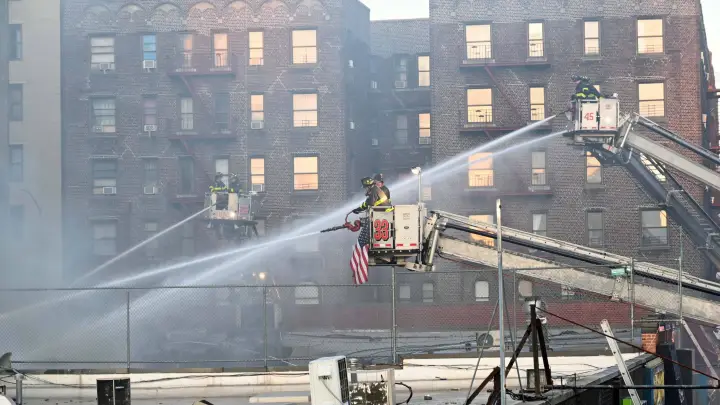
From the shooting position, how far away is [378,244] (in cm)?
2362

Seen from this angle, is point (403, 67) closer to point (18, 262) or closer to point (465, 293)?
point (465, 293)

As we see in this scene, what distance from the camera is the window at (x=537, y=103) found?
2133 inches

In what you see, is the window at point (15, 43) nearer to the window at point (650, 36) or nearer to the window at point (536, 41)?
the window at point (536, 41)

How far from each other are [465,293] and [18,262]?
74.4 feet

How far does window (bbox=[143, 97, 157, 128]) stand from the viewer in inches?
2263

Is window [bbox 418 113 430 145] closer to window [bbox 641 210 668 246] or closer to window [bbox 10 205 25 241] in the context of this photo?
window [bbox 641 210 668 246]

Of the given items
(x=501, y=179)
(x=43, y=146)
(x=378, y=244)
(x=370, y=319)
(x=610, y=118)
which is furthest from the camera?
(x=43, y=146)

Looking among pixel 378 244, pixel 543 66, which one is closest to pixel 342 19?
pixel 543 66

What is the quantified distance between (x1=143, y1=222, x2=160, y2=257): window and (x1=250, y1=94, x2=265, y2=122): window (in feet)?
24.5

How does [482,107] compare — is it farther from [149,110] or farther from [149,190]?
[149,190]

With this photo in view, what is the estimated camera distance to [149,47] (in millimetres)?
57656

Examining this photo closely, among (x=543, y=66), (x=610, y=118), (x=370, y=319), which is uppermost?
(x=543, y=66)

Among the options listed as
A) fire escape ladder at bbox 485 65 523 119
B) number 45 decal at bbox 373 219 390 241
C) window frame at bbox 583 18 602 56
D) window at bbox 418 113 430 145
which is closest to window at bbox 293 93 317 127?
window at bbox 418 113 430 145

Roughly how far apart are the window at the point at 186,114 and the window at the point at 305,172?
19.3 ft
